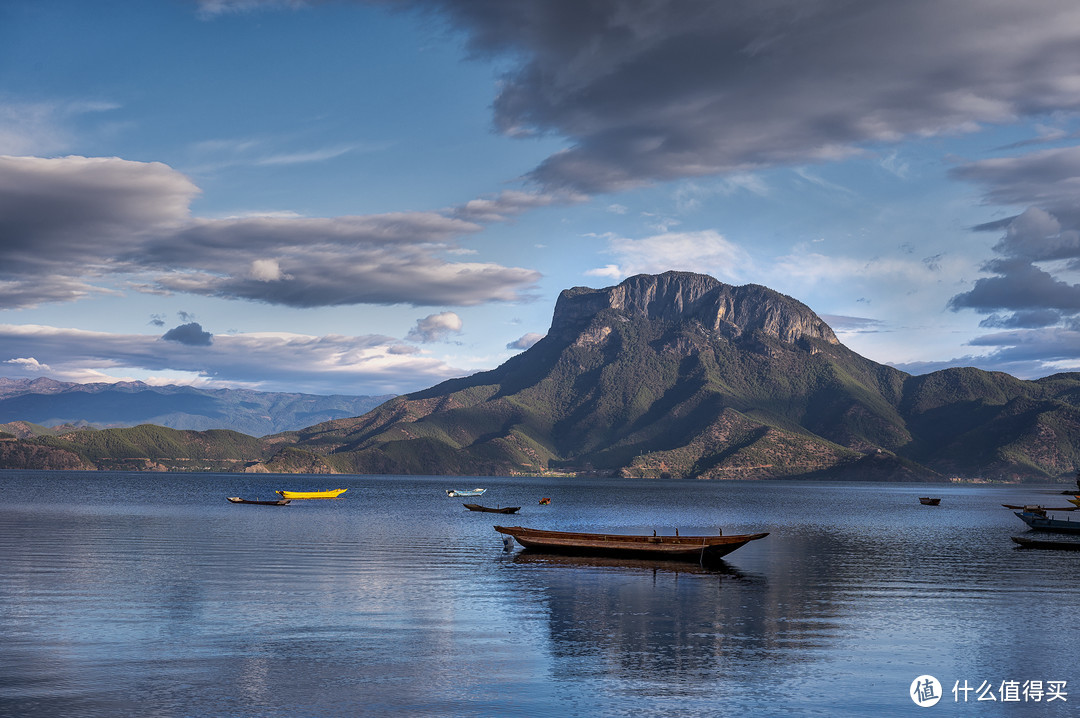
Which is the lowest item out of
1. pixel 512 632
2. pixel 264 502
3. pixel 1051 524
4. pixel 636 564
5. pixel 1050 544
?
pixel 264 502

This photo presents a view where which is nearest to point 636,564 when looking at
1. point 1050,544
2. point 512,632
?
point 512,632

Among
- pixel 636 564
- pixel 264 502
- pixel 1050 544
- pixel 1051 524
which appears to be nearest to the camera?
pixel 636 564

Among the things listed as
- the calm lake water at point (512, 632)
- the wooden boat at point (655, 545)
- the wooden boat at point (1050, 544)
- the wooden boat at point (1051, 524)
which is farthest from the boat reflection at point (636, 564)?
the wooden boat at point (1051, 524)

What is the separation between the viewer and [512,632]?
144ft

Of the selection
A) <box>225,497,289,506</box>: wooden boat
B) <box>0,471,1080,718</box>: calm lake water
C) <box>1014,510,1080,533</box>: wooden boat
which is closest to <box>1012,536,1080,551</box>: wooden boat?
<box>0,471,1080,718</box>: calm lake water

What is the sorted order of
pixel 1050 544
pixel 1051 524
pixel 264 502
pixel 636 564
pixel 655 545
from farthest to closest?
pixel 264 502 < pixel 1051 524 < pixel 1050 544 < pixel 655 545 < pixel 636 564

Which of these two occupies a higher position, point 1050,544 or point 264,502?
point 1050,544

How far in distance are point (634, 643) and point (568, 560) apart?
133ft

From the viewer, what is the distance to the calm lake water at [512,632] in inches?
1240

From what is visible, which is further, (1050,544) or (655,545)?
(1050,544)

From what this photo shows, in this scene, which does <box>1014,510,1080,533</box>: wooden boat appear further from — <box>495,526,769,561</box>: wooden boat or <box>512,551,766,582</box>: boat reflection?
<box>512,551,766,582</box>: boat reflection

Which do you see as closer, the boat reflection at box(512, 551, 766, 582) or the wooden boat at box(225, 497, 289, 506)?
the boat reflection at box(512, 551, 766, 582)

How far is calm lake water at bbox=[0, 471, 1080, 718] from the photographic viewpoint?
31.5 m

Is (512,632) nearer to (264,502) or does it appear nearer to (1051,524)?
(1051,524)
